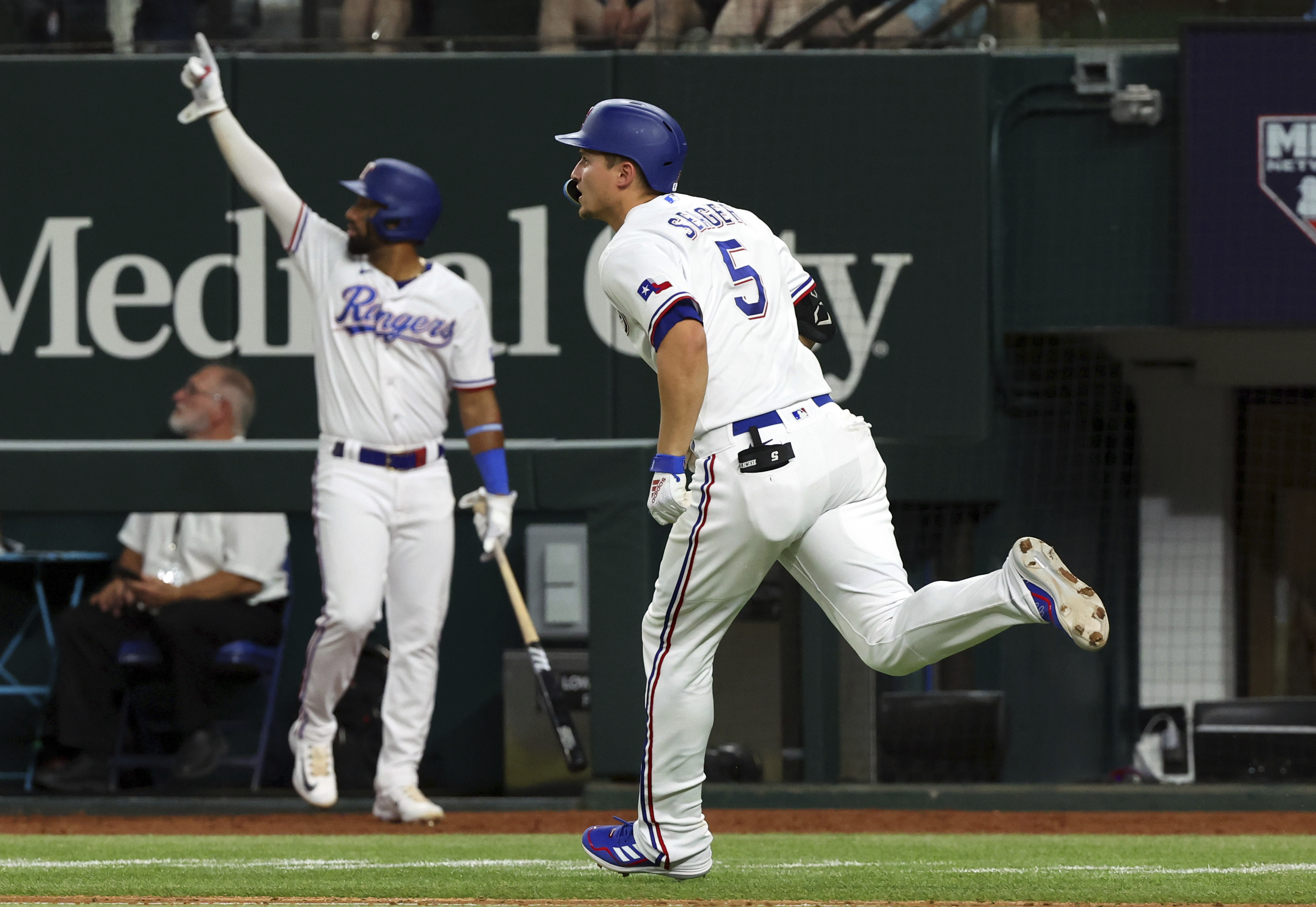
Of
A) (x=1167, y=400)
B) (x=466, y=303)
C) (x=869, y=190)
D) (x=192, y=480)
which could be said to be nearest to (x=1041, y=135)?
(x=869, y=190)

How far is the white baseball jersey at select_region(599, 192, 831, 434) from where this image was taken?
4.10 metres

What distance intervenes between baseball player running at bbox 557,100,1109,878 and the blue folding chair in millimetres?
3554

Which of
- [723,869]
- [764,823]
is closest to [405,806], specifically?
[764,823]

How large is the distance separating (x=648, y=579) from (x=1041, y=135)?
3208mm

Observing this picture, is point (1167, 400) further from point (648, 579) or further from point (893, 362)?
point (648, 579)

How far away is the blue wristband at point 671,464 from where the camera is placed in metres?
4.01

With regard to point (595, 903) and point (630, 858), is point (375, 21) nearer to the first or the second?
point (630, 858)

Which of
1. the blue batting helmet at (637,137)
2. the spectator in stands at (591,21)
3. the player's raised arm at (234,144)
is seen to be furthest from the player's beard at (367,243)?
the spectator in stands at (591,21)

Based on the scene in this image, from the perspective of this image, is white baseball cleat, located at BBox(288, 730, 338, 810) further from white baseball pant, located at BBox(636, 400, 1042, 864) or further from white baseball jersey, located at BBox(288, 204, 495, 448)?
white baseball pant, located at BBox(636, 400, 1042, 864)

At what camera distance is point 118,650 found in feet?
24.8

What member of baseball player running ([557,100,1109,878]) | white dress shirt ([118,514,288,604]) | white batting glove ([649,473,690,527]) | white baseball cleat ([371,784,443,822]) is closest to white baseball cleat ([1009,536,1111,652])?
baseball player running ([557,100,1109,878])

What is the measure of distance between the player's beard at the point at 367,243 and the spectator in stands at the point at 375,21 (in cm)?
269

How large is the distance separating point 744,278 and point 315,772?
289 centimetres

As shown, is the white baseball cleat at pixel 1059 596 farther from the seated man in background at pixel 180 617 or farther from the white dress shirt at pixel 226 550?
the white dress shirt at pixel 226 550
